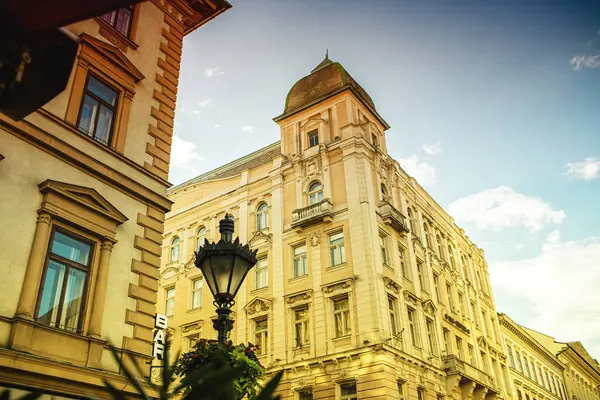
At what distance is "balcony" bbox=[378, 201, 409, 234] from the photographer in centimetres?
2825

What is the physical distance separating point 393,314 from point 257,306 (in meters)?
7.38

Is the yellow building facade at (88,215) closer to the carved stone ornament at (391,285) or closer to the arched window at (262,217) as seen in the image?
the carved stone ornament at (391,285)

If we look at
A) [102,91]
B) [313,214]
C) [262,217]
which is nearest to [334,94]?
[313,214]

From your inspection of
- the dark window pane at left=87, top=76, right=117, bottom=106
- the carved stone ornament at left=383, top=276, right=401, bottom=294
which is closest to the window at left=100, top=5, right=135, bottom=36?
the dark window pane at left=87, top=76, right=117, bottom=106

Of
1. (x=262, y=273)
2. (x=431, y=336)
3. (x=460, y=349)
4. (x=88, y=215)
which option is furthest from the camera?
(x=460, y=349)

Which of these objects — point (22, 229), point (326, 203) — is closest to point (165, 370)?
point (22, 229)

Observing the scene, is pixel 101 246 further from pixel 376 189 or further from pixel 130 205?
pixel 376 189

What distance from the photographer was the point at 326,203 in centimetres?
2803

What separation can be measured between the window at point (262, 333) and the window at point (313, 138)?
34.4 ft

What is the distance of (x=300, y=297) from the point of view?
27.3 m

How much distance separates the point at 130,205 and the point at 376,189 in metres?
19.0

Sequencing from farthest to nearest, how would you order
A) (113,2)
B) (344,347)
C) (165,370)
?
(344,347) → (165,370) → (113,2)

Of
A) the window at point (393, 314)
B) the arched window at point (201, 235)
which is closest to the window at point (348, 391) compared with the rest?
the window at point (393, 314)

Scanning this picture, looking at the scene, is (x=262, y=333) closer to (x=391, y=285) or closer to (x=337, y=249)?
(x=337, y=249)
